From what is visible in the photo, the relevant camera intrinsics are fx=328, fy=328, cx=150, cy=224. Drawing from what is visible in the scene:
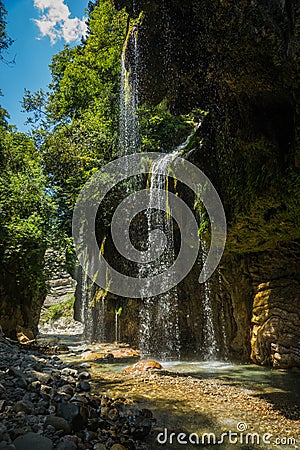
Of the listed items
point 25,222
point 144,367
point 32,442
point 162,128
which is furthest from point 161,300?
point 32,442

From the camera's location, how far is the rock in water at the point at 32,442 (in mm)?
2301

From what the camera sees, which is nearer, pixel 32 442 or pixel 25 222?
pixel 32 442

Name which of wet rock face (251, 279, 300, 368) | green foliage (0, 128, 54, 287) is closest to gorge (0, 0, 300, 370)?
wet rock face (251, 279, 300, 368)

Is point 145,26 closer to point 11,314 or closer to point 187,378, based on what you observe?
point 187,378

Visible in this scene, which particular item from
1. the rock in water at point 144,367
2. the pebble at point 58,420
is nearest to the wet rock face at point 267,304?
the rock in water at point 144,367

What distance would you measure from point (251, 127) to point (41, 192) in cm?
953

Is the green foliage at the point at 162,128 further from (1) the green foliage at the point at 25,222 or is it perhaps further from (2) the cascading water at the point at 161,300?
(1) the green foliage at the point at 25,222

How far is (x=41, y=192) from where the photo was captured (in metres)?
12.8

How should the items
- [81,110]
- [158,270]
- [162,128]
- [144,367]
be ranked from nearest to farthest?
[144,367] < [158,270] < [162,128] < [81,110]

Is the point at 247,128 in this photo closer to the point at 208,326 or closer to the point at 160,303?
the point at 208,326

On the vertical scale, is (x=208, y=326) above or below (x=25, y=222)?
below

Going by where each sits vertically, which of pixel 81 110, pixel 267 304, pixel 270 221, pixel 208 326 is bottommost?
pixel 208 326

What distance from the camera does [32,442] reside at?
7.75 ft

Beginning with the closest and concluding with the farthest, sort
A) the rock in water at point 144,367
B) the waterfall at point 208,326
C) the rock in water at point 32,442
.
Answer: the rock in water at point 32,442 < the rock in water at point 144,367 < the waterfall at point 208,326
